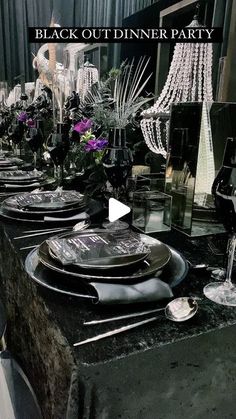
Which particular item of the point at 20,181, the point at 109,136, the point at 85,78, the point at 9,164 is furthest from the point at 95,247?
the point at 85,78

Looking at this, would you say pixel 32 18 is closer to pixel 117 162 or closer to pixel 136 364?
pixel 117 162

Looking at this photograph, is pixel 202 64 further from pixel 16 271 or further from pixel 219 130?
pixel 16 271

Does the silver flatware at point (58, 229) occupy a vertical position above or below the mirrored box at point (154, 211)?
below

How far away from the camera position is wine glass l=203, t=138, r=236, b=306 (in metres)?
0.52

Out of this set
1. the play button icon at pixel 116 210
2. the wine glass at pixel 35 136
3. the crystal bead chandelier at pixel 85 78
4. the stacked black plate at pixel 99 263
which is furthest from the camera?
the crystal bead chandelier at pixel 85 78

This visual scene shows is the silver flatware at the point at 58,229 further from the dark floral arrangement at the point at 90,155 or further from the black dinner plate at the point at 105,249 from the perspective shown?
the dark floral arrangement at the point at 90,155

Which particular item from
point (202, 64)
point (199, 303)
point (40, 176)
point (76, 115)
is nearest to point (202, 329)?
point (199, 303)

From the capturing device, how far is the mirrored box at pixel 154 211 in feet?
2.71

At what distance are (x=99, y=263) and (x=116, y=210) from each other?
0.36 meters

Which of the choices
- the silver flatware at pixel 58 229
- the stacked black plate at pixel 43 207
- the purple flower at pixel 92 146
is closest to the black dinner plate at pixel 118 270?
the silver flatware at pixel 58 229

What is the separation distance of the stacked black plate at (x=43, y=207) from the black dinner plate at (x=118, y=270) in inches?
10.9

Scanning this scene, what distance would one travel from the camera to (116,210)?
2.87 ft

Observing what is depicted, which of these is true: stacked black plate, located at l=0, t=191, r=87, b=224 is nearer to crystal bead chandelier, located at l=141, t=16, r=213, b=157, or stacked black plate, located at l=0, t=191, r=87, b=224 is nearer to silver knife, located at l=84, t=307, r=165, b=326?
silver knife, located at l=84, t=307, r=165, b=326

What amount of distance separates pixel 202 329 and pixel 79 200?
57 centimetres
